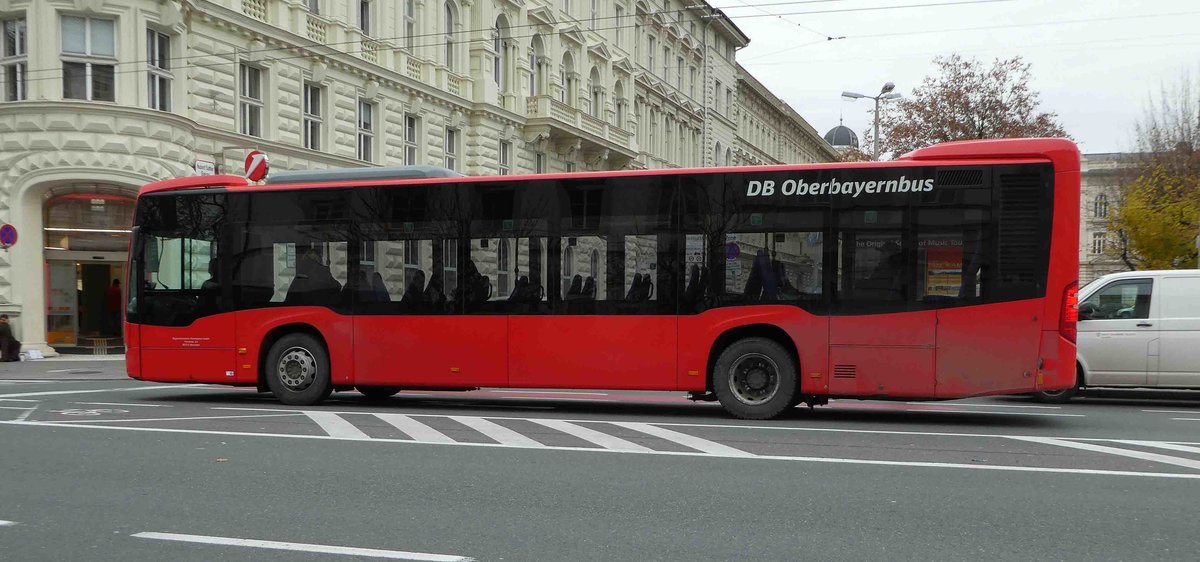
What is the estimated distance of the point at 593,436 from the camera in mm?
10039

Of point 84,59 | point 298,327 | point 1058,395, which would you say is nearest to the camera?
point 298,327

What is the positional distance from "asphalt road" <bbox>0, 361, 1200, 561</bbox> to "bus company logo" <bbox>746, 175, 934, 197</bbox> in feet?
8.36

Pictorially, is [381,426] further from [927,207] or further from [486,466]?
[927,207]

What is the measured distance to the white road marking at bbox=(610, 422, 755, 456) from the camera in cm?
904

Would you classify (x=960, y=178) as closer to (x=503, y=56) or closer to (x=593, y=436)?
(x=593, y=436)

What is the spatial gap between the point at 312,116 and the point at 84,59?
6.66 meters

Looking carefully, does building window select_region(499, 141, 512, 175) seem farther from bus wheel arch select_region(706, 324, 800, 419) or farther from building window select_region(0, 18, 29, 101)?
bus wheel arch select_region(706, 324, 800, 419)

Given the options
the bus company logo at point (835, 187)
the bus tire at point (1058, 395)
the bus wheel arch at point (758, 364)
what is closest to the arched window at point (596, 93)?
the bus tire at point (1058, 395)

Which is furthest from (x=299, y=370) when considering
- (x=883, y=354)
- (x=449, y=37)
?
(x=449, y=37)

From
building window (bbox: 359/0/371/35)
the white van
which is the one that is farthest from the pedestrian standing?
the white van

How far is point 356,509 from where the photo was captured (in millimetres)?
6566

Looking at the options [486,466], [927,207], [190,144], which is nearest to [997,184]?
[927,207]

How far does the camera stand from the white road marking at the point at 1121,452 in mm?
8576

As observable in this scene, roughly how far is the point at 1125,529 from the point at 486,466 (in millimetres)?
4495
